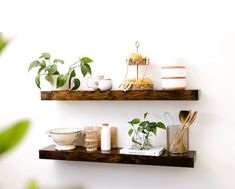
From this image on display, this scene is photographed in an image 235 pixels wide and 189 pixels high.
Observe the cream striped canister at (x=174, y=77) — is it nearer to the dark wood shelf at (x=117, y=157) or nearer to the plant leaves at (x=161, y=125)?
the plant leaves at (x=161, y=125)

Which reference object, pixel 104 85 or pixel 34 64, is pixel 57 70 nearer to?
pixel 34 64

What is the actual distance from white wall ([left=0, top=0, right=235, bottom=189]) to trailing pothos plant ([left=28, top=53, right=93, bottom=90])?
0.09 meters

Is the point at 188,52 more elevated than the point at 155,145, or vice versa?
the point at 188,52

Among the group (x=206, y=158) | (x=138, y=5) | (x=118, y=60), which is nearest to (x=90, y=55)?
(x=118, y=60)

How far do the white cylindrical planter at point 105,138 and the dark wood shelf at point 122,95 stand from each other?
199mm

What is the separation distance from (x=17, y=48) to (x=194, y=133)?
1362 mm

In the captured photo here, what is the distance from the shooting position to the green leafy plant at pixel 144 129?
1921mm

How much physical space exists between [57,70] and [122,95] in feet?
1.64

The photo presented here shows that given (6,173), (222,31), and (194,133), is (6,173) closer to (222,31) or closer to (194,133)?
(194,133)

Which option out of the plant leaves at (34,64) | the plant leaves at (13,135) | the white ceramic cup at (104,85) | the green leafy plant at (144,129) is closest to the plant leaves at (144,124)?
the green leafy plant at (144,129)

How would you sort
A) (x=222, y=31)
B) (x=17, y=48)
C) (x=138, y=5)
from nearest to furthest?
(x=222, y=31)
(x=138, y=5)
(x=17, y=48)

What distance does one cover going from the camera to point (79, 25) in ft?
7.20

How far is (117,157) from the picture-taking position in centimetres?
197

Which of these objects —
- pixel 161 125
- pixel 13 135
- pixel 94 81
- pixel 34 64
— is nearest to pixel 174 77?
pixel 161 125
